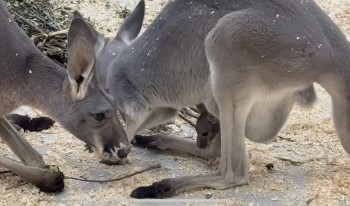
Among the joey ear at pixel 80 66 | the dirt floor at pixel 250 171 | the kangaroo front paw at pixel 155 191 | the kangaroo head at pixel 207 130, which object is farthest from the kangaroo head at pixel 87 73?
the kangaroo head at pixel 207 130

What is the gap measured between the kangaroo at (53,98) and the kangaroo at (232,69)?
27 centimetres

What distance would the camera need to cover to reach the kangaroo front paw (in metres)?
4.11

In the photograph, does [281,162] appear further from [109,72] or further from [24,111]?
[24,111]

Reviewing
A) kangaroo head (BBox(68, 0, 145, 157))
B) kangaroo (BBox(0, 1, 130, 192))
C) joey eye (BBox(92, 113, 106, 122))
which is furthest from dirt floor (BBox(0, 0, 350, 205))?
joey eye (BBox(92, 113, 106, 122))

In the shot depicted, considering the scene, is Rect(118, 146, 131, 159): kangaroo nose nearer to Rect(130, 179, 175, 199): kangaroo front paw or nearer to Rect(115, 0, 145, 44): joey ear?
Rect(130, 179, 175, 199): kangaroo front paw

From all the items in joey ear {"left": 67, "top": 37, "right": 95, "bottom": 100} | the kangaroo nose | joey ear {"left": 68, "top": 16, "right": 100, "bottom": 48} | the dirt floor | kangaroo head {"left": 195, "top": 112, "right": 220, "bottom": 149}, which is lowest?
the dirt floor

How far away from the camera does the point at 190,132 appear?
511 centimetres

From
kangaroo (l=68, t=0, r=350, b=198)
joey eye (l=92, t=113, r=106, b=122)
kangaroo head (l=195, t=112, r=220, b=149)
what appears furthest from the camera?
kangaroo head (l=195, t=112, r=220, b=149)

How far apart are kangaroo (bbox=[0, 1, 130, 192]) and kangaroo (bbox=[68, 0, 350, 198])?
27 centimetres

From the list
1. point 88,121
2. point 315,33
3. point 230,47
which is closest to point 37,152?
point 88,121

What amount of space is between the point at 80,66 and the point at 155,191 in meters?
0.86

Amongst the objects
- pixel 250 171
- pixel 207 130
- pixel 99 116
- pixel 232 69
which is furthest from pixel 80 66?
pixel 250 171

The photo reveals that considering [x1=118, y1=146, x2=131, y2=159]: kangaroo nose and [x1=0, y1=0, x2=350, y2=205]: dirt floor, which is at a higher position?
[x1=118, y1=146, x2=131, y2=159]: kangaroo nose

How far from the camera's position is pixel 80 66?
3773 mm
